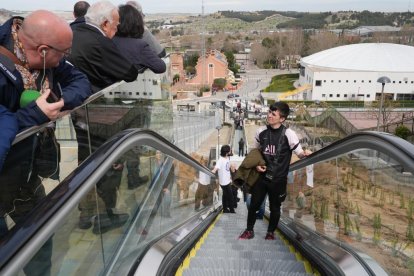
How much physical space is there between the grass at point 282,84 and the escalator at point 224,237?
71.1m

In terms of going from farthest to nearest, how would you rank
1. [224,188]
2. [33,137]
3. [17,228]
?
[224,188] < [33,137] < [17,228]

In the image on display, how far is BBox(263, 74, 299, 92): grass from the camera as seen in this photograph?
249 feet

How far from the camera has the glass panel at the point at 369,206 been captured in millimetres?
2781

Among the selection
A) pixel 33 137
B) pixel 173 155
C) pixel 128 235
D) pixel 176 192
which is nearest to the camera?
pixel 33 137

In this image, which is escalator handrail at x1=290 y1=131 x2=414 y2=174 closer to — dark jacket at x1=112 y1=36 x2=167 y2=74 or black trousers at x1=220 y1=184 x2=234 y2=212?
dark jacket at x1=112 y1=36 x2=167 y2=74

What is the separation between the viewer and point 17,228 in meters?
1.53

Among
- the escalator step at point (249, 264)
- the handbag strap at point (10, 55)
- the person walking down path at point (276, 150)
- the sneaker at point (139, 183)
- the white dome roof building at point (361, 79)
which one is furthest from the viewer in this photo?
the white dome roof building at point (361, 79)

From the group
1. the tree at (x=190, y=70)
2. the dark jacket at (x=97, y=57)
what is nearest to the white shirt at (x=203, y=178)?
the dark jacket at (x=97, y=57)

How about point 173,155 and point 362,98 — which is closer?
→ point 173,155

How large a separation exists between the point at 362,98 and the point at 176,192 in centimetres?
6191

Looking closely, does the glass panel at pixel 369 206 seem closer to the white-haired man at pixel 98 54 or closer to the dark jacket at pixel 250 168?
the dark jacket at pixel 250 168

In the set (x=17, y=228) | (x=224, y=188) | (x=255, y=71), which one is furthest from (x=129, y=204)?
(x=255, y=71)

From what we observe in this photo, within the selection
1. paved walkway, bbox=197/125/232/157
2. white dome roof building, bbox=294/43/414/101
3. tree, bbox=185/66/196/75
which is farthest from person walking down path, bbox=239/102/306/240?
tree, bbox=185/66/196/75

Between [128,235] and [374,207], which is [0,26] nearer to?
[128,235]
